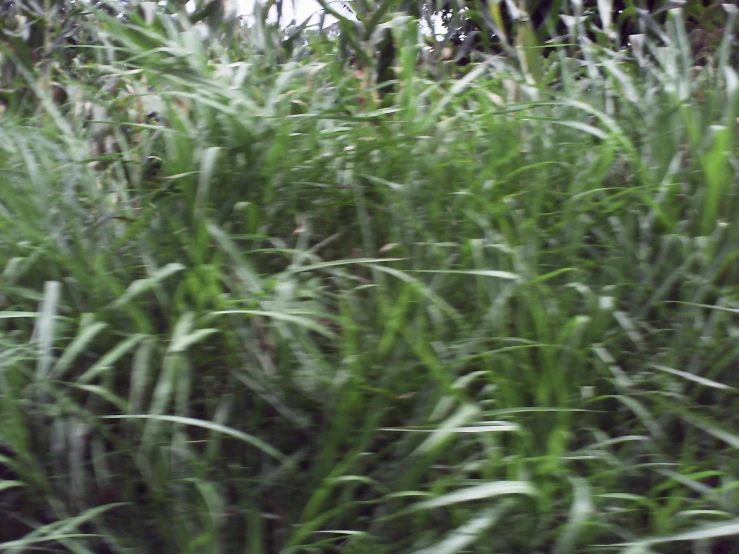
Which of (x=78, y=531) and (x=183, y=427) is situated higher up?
(x=183, y=427)

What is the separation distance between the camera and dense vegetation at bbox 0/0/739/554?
1.27m

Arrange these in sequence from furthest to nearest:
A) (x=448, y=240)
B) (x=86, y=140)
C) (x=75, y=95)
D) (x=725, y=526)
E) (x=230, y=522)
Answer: (x=75, y=95)
(x=86, y=140)
(x=448, y=240)
(x=230, y=522)
(x=725, y=526)

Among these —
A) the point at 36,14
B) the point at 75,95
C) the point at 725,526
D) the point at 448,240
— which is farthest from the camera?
the point at 36,14

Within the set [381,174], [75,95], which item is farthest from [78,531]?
[75,95]

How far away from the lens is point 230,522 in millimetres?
1323

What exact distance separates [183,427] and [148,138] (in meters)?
1.03

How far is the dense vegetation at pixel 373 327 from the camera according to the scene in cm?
127

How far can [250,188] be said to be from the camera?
1.67m

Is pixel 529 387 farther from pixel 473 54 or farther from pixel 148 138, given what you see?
pixel 473 54

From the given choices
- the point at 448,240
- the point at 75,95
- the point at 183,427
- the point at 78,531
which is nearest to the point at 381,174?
the point at 448,240

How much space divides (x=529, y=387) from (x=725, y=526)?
16.2 inches

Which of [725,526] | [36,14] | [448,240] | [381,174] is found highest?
[36,14]

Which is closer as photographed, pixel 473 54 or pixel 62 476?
pixel 62 476

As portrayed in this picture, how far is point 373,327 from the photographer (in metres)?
1.47
